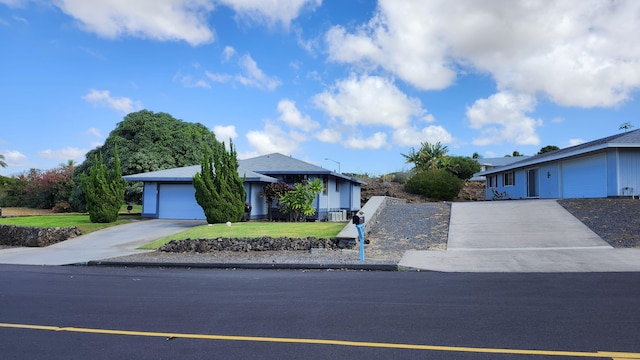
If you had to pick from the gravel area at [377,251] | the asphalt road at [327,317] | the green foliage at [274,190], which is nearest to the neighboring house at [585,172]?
the gravel area at [377,251]

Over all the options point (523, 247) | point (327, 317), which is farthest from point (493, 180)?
point (327, 317)

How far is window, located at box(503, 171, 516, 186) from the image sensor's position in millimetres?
33250

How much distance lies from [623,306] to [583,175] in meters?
20.0

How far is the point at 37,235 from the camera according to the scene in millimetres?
19047

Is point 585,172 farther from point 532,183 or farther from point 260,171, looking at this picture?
point 260,171

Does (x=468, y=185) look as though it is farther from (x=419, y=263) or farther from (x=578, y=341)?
(x=578, y=341)

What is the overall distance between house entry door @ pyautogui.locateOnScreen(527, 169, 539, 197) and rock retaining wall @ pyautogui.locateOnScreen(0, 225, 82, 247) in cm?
2739

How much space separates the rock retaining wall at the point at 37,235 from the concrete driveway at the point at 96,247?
0.78 m

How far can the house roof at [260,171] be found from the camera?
24297mm

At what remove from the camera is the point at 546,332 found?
204 inches

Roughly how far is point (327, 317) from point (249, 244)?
9101mm

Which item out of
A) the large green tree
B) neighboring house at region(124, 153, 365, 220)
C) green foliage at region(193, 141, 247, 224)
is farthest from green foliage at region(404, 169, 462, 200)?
green foliage at region(193, 141, 247, 224)

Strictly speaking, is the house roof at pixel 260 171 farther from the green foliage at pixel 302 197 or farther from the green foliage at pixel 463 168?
the green foliage at pixel 463 168

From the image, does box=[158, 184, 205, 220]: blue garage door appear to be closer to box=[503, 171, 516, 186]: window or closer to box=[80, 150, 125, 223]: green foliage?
box=[80, 150, 125, 223]: green foliage
